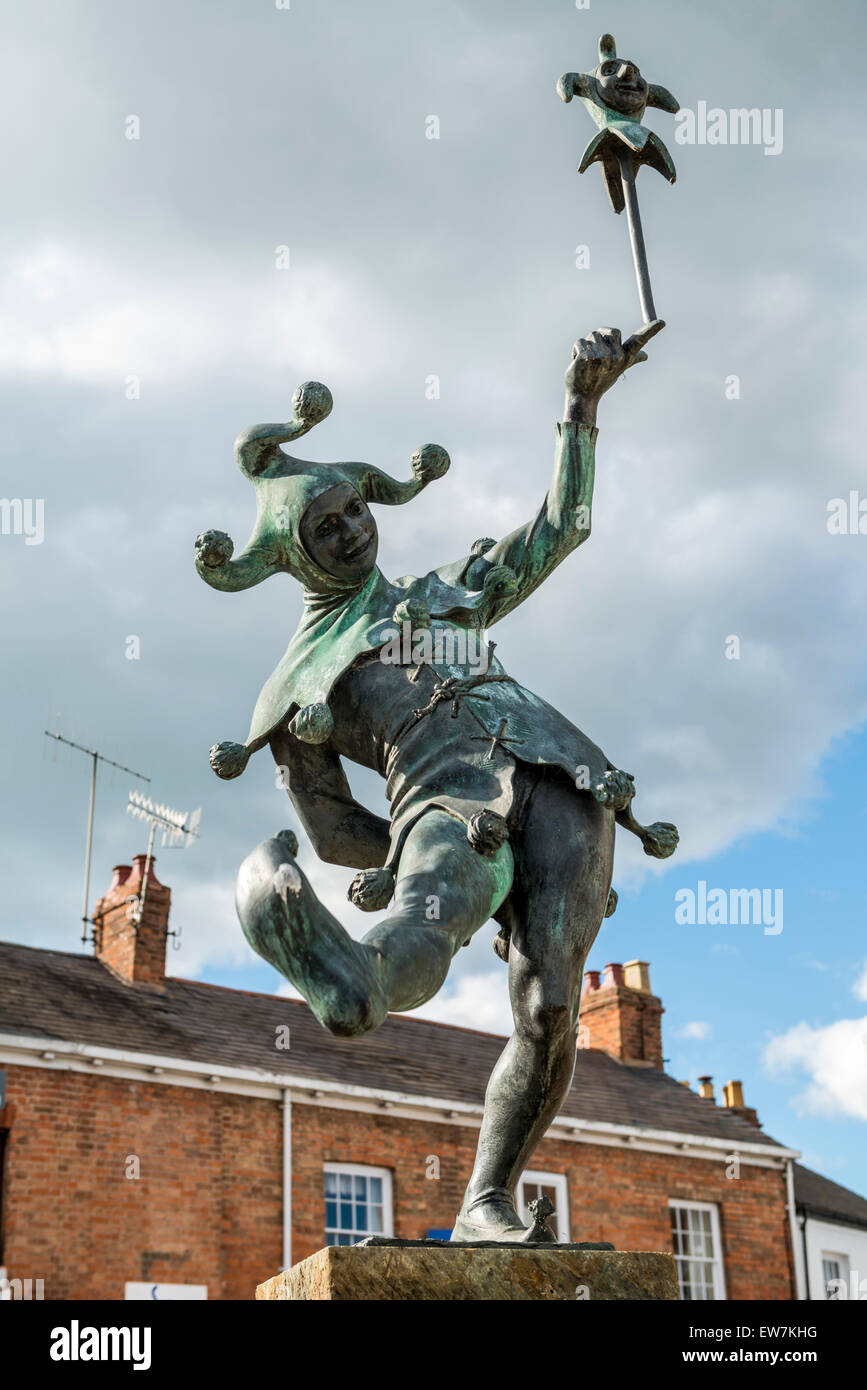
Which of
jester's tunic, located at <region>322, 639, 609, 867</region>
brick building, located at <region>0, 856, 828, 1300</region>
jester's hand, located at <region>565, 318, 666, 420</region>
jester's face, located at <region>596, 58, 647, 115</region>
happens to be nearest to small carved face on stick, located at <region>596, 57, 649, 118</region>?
jester's face, located at <region>596, 58, 647, 115</region>

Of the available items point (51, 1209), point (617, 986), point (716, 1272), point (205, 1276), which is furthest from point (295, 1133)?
point (617, 986)

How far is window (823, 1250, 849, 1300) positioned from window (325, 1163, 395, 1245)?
8.86m

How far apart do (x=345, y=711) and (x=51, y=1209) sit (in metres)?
12.9

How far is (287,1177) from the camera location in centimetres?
1661

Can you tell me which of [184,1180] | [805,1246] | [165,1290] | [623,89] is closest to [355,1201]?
[184,1180]

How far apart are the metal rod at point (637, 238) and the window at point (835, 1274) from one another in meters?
21.7

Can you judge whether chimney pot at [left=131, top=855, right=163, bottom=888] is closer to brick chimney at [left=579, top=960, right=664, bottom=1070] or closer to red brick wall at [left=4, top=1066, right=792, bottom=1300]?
red brick wall at [left=4, top=1066, right=792, bottom=1300]

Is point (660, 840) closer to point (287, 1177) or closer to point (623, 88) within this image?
point (623, 88)

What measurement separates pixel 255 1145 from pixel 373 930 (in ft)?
48.3

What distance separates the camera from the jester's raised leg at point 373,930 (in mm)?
2531

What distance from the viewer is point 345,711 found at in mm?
3596

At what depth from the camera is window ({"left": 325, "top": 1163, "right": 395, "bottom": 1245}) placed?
674 inches
